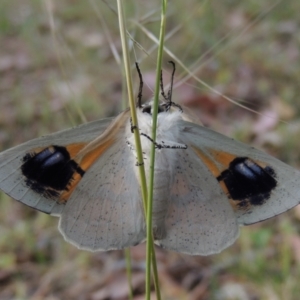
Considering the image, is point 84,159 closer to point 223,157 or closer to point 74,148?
point 74,148

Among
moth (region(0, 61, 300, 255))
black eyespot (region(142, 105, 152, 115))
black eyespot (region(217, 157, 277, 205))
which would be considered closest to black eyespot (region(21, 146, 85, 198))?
moth (region(0, 61, 300, 255))

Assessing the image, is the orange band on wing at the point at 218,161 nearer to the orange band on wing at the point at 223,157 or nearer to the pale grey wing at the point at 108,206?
the orange band on wing at the point at 223,157

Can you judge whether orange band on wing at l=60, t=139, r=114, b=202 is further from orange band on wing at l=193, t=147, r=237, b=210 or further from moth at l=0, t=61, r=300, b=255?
orange band on wing at l=193, t=147, r=237, b=210

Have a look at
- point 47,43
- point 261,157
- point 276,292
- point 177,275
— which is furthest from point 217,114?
point 261,157

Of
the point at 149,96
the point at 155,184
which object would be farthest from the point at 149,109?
the point at 149,96

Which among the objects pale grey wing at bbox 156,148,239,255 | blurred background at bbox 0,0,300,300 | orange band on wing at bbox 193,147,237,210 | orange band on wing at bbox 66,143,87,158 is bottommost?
blurred background at bbox 0,0,300,300

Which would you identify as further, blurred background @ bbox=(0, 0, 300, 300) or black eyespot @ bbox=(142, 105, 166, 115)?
blurred background @ bbox=(0, 0, 300, 300)

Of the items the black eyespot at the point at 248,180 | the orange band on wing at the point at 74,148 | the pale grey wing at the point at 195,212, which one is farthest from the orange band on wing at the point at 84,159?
the black eyespot at the point at 248,180
